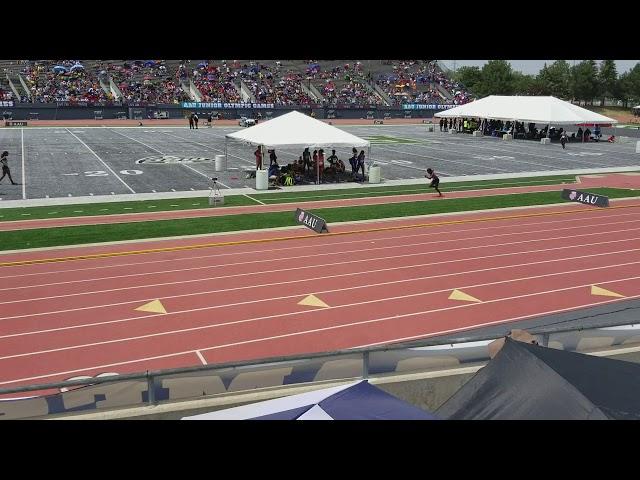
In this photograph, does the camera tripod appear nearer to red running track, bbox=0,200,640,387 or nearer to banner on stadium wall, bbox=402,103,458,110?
red running track, bbox=0,200,640,387

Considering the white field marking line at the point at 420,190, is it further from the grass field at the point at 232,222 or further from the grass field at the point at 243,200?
the grass field at the point at 232,222

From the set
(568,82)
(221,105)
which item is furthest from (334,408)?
(568,82)

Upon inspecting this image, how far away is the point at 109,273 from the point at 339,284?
18.7 ft

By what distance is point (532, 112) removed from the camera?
52.0 metres

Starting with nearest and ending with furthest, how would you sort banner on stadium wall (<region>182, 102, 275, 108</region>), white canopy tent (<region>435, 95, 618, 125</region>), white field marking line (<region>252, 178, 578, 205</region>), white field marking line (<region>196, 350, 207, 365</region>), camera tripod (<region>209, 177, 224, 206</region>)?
white field marking line (<region>196, 350, 207, 365</region>) → camera tripod (<region>209, 177, 224, 206</region>) → white field marking line (<region>252, 178, 578, 205</region>) → white canopy tent (<region>435, 95, 618, 125</region>) → banner on stadium wall (<region>182, 102, 275, 108</region>)

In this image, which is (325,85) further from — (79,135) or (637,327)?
(637,327)

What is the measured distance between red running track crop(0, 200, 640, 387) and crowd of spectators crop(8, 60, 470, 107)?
58389 mm

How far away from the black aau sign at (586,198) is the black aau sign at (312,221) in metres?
11.7

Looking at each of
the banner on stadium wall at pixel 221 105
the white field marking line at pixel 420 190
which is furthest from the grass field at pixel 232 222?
the banner on stadium wall at pixel 221 105

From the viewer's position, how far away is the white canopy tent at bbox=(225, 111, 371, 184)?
28.3 meters

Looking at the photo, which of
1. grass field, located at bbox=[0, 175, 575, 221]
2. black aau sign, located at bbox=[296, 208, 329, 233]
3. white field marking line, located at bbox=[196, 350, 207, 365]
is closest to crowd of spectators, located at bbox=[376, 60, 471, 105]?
grass field, located at bbox=[0, 175, 575, 221]

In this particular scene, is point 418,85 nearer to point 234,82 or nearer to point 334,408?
point 234,82

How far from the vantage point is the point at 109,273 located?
15531 millimetres

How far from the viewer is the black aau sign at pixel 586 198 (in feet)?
81.2
